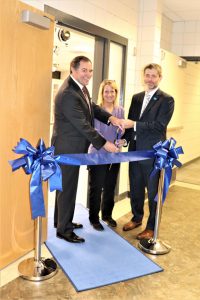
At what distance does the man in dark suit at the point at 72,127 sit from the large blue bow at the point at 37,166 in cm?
44

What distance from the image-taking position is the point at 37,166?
242 cm

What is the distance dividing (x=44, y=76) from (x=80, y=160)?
0.76m

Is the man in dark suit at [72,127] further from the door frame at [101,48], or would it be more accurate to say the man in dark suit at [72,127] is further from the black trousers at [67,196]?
the door frame at [101,48]

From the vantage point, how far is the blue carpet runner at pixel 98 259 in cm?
258

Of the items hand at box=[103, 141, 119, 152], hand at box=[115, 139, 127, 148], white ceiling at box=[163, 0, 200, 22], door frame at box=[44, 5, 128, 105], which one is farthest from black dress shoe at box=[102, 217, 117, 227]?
white ceiling at box=[163, 0, 200, 22]

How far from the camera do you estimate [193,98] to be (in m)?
7.17

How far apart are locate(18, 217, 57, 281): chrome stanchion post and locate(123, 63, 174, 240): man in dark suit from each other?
1.04 meters

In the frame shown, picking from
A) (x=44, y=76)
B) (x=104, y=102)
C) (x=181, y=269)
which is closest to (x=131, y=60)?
(x=104, y=102)

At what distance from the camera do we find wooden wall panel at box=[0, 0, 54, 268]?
7.91 feet

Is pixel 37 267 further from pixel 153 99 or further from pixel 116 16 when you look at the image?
pixel 116 16

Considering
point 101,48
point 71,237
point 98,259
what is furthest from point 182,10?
point 98,259

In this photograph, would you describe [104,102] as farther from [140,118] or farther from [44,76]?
[44,76]

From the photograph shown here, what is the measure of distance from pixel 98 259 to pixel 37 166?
40.3 inches

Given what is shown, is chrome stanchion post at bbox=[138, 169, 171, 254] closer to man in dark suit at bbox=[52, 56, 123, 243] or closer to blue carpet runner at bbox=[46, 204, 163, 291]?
blue carpet runner at bbox=[46, 204, 163, 291]
